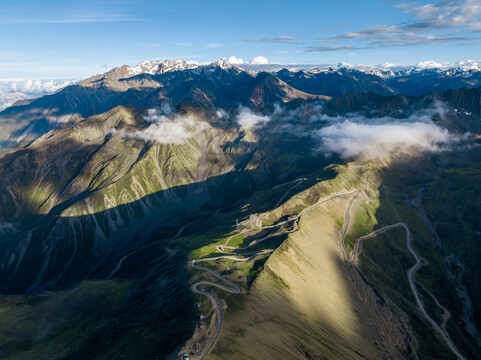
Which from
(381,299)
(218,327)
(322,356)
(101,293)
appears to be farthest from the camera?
(381,299)

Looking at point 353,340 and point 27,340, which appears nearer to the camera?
point 27,340

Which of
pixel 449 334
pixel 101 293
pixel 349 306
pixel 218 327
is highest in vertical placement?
pixel 218 327

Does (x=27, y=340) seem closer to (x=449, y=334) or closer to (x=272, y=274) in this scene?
(x=272, y=274)

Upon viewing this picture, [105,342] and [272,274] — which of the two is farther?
[272,274]

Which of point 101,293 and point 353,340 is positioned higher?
point 101,293

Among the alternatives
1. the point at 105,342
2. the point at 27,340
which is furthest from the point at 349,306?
the point at 27,340

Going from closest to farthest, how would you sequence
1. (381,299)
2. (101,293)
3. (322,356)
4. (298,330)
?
(322,356) → (298,330) → (101,293) → (381,299)

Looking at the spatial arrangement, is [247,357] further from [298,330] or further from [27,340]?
[27,340]

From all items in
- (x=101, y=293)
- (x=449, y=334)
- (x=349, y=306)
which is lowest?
(x=449, y=334)

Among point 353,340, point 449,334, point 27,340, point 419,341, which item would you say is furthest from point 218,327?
point 449,334
